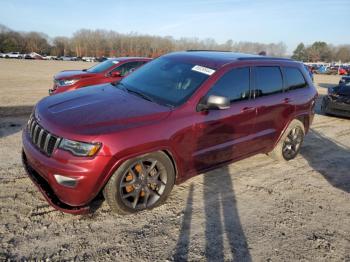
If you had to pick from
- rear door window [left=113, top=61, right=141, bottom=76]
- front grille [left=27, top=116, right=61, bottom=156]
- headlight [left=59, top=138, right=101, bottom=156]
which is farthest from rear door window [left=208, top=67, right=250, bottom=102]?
rear door window [left=113, top=61, right=141, bottom=76]

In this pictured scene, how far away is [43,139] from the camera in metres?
3.43

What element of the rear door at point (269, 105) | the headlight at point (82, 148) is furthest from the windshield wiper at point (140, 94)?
the rear door at point (269, 105)

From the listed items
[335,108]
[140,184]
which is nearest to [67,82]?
[140,184]

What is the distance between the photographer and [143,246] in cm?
322

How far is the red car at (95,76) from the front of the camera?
871 centimetres

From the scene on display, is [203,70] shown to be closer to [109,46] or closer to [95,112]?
[95,112]

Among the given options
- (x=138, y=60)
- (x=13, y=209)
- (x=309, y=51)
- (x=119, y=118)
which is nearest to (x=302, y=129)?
(x=119, y=118)

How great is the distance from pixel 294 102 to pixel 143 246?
3.72 m

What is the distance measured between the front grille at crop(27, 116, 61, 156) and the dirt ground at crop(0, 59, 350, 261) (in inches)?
31.6

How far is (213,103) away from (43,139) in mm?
1960

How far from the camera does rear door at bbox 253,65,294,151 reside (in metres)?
4.86

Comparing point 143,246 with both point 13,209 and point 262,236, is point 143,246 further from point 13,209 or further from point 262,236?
point 13,209

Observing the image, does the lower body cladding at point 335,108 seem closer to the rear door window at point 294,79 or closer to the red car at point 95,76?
the rear door window at point 294,79

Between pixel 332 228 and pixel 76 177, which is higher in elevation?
pixel 76 177
